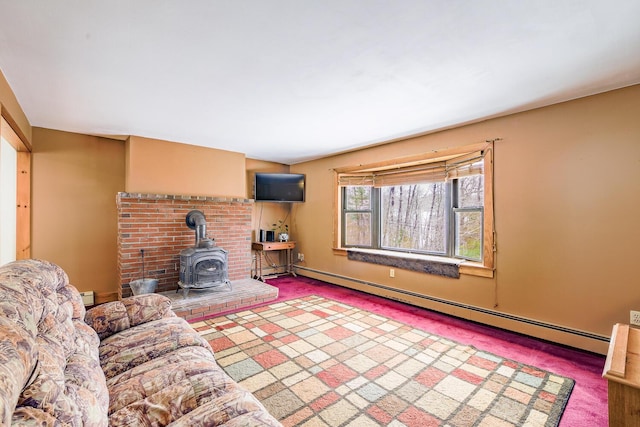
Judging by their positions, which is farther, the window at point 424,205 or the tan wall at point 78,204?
the tan wall at point 78,204

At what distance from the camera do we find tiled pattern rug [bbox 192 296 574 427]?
1.80 m

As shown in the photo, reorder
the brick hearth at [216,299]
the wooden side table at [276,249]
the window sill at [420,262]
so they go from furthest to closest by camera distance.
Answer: the wooden side table at [276,249] < the brick hearth at [216,299] < the window sill at [420,262]

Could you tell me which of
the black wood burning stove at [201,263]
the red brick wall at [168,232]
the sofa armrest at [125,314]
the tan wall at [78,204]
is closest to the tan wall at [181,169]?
the red brick wall at [168,232]

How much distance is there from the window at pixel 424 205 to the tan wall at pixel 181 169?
71.3 inches

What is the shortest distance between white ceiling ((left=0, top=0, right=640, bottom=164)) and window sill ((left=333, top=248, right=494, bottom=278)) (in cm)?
165

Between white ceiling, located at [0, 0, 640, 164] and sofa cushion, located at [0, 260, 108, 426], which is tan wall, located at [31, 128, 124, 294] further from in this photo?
sofa cushion, located at [0, 260, 108, 426]

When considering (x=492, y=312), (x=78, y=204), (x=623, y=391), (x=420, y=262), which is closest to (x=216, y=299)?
(x=78, y=204)

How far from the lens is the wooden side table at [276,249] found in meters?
5.17

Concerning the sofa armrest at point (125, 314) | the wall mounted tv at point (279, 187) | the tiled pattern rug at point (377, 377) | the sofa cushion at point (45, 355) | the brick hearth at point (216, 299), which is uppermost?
the wall mounted tv at point (279, 187)

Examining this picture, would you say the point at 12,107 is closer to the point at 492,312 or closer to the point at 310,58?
the point at 310,58

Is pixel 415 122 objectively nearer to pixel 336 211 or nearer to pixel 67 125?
pixel 336 211

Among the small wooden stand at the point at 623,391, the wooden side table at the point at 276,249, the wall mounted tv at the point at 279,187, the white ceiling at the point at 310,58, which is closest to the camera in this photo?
the small wooden stand at the point at 623,391

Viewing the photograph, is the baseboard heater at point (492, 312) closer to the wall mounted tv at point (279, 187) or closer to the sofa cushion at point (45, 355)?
the wall mounted tv at point (279, 187)

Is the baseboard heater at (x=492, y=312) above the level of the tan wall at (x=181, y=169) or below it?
below
